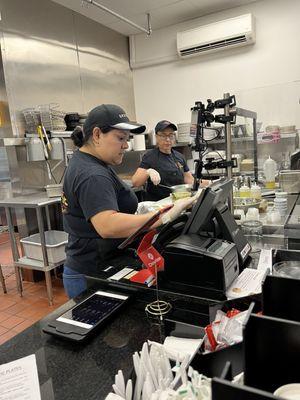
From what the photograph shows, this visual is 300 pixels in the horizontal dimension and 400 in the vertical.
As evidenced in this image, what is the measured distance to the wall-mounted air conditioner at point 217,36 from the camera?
14.5ft

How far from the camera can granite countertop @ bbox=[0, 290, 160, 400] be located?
83cm

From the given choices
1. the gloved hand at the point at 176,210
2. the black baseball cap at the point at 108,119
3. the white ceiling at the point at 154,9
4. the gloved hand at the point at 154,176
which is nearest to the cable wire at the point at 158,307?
the gloved hand at the point at 176,210

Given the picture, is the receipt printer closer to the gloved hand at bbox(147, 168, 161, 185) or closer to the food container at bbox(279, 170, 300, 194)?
the food container at bbox(279, 170, 300, 194)

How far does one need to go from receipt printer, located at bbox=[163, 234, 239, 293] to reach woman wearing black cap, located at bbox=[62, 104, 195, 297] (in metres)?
0.22

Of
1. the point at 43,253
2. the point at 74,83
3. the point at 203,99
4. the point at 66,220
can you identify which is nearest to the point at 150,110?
the point at 203,99

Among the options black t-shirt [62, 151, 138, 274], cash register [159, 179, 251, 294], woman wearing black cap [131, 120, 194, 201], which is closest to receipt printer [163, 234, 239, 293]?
cash register [159, 179, 251, 294]

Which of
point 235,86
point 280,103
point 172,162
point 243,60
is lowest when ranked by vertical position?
point 172,162

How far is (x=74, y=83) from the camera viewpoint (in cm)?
467

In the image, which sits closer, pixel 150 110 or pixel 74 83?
pixel 74 83

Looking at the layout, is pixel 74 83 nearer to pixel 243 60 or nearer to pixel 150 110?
pixel 150 110

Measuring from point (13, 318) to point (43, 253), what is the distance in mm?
627

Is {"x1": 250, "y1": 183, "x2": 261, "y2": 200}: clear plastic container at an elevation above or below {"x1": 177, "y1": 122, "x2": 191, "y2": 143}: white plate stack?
below

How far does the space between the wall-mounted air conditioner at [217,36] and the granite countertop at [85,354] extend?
448cm

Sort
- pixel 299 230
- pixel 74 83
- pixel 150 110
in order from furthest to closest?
pixel 150 110, pixel 74 83, pixel 299 230
